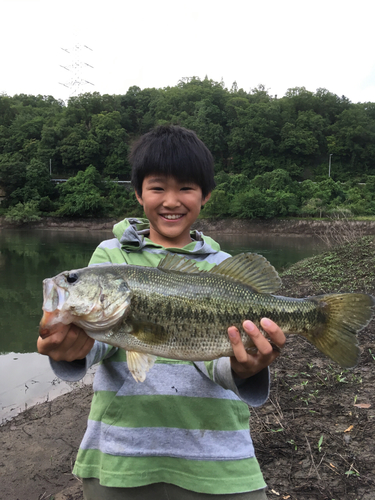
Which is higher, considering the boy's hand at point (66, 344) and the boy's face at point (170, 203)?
the boy's face at point (170, 203)

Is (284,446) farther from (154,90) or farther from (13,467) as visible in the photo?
(154,90)

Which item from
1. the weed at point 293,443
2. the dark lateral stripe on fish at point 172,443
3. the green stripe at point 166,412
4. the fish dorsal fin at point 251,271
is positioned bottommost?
the weed at point 293,443

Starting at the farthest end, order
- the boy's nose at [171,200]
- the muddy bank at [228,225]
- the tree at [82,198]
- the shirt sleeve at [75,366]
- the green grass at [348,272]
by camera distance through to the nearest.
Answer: the tree at [82,198]
the muddy bank at [228,225]
the green grass at [348,272]
the boy's nose at [171,200]
the shirt sleeve at [75,366]

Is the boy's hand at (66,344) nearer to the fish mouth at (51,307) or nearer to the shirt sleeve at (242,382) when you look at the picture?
the fish mouth at (51,307)

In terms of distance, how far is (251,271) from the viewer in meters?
2.18

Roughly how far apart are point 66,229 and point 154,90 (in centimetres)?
7128

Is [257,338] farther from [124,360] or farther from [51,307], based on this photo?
[51,307]

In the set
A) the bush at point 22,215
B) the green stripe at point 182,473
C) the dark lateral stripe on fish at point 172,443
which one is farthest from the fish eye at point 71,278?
the bush at point 22,215

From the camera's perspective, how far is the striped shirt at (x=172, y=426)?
6.50 feet

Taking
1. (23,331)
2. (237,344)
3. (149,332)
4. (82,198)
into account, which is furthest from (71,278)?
(82,198)

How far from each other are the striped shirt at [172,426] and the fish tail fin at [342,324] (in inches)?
16.4

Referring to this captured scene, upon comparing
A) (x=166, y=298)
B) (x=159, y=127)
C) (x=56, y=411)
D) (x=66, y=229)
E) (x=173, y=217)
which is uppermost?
(x=159, y=127)

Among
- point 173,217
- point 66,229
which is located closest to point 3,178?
point 66,229

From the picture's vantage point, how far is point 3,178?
6225 cm
